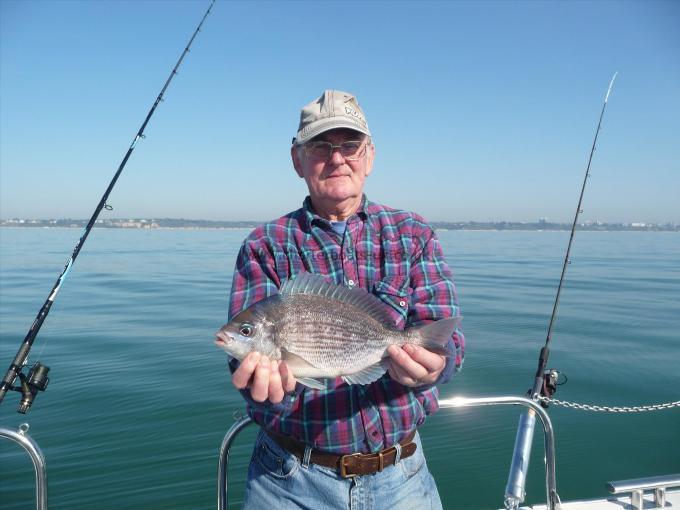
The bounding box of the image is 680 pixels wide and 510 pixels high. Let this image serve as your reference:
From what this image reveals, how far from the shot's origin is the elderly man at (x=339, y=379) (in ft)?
9.25

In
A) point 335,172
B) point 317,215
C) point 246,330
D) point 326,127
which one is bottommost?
point 246,330

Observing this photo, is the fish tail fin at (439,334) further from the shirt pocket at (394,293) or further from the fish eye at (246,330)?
the fish eye at (246,330)

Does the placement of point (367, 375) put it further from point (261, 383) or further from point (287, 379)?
point (261, 383)

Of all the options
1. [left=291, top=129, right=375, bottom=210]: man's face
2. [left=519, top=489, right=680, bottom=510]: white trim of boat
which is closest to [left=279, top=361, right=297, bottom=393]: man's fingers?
[left=291, top=129, right=375, bottom=210]: man's face

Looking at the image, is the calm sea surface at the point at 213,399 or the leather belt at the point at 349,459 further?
the calm sea surface at the point at 213,399

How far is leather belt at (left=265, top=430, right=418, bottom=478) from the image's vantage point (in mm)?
2840

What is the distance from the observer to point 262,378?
260cm

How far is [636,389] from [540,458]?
3.97 meters

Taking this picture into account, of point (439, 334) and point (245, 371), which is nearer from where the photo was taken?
point (245, 371)

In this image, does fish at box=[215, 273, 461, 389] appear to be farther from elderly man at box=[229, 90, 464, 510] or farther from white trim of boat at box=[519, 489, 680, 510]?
white trim of boat at box=[519, 489, 680, 510]

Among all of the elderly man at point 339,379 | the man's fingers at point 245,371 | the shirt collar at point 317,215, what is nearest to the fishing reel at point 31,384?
the elderly man at point 339,379

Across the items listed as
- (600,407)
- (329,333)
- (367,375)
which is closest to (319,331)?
(329,333)

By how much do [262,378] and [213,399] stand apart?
21.8ft

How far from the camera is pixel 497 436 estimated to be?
7.37 metres
